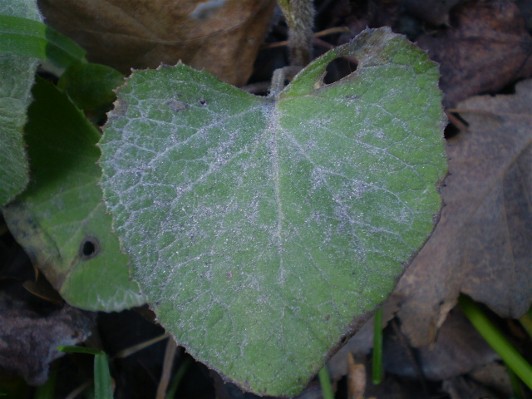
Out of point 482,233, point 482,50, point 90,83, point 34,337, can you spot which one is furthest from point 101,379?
point 482,50

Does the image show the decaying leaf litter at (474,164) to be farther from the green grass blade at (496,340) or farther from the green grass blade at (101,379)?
the green grass blade at (101,379)

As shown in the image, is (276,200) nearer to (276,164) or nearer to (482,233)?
(276,164)

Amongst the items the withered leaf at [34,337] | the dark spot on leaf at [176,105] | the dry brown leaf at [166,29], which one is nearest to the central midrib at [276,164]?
the dark spot on leaf at [176,105]

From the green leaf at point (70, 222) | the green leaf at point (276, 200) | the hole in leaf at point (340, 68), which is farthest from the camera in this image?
the hole in leaf at point (340, 68)

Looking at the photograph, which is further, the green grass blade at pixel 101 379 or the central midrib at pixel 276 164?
the green grass blade at pixel 101 379

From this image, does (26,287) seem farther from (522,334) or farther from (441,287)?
(522,334)

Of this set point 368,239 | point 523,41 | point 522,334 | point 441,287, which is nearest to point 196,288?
point 368,239
